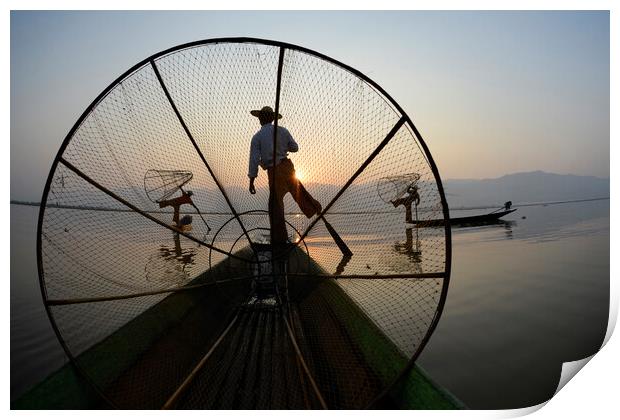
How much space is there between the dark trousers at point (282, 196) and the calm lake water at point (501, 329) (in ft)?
3.71

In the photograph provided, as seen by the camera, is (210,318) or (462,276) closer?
(210,318)

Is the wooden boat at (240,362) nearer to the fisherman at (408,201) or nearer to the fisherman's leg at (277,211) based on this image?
the fisherman's leg at (277,211)

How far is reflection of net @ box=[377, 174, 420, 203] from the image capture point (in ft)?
10.4

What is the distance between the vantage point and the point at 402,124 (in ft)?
8.11

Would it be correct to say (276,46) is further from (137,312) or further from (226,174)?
(137,312)

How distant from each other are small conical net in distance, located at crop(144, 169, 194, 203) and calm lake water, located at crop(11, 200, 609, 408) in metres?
1.04

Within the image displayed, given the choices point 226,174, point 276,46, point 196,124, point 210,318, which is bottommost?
point 210,318

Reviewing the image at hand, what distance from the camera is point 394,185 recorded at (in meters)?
3.78

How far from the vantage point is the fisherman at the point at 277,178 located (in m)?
3.44

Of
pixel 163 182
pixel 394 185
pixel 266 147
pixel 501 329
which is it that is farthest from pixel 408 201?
pixel 163 182

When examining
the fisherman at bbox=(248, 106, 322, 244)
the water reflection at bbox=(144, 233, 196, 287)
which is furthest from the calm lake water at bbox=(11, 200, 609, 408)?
the fisherman at bbox=(248, 106, 322, 244)

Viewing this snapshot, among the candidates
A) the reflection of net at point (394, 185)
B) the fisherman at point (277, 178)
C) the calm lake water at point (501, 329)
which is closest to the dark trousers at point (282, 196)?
the fisherman at point (277, 178)

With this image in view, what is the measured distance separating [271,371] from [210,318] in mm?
1143

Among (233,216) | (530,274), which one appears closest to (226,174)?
(233,216)
